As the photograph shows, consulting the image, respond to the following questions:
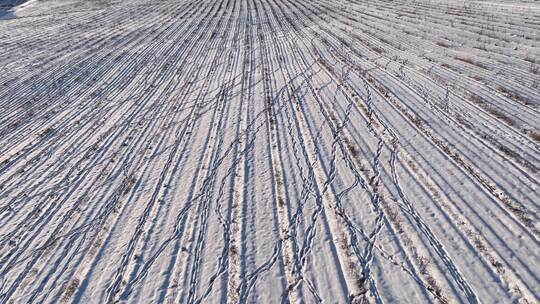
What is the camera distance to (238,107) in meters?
13.3

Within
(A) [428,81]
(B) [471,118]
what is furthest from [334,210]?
(A) [428,81]

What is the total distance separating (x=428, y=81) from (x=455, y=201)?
6.83m

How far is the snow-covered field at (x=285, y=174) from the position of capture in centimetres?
650

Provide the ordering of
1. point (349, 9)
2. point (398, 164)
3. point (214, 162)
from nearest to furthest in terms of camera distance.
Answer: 1. point (398, 164)
2. point (214, 162)
3. point (349, 9)

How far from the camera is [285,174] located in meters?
9.26

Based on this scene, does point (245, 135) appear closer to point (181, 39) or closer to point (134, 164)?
point (134, 164)

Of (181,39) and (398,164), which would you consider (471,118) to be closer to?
(398,164)

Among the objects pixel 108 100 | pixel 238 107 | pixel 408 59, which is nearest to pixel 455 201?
pixel 238 107

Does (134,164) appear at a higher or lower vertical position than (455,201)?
lower

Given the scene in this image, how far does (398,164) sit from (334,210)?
91.3 inches

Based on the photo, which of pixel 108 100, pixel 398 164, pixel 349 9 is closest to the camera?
pixel 398 164

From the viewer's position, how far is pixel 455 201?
7637 mm

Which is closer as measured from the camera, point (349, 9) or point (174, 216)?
point (174, 216)

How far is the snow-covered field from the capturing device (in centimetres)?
650
